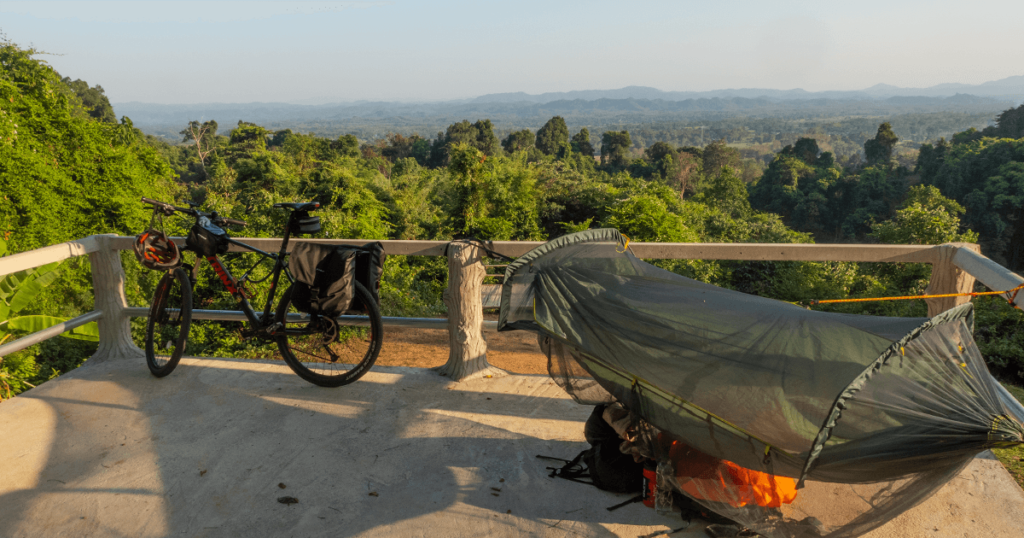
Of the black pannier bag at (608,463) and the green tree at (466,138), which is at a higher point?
the green tree at (466,138)

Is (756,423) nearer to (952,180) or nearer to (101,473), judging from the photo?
(101,473)

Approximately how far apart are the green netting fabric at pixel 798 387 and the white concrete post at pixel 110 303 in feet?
10.8

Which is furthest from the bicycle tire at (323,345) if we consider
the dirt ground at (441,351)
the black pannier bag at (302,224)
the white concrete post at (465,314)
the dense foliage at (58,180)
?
the dense foliage at (58,180)

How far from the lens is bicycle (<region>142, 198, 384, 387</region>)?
361cm

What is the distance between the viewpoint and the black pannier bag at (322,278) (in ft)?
11.2

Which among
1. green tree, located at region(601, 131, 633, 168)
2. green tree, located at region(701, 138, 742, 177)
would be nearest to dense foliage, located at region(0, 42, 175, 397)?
green tree, located at region(601, 131, 633, 168)

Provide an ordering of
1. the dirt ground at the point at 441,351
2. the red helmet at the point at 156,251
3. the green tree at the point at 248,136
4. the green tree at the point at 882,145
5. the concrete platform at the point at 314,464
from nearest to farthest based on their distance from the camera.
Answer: the concrete platform at the point at 314,464 < the red helmet at the point at 156,251 < the dirt ground at the point at 441,351 < the green tree at the point at 248,136 < the green tree at the point at 882,145

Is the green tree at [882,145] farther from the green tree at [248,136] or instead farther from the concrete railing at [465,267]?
the concrete railing at [465,267]

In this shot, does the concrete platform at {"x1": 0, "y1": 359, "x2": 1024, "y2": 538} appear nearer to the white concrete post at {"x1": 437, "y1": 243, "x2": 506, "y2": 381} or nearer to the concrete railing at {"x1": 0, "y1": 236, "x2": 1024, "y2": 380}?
the white concrete post at {"x1": 437, "y1": 243, "x2": 506, "y2": 381}

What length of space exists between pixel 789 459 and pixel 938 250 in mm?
2330

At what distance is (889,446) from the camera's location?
5.62 feet

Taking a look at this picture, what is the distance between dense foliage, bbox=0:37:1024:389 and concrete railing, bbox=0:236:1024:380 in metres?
1.23

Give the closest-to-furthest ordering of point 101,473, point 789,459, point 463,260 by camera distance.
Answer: point 789,459, point 101,473, point 463,260

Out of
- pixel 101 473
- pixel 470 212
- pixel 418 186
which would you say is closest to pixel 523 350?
pixel 101 473
